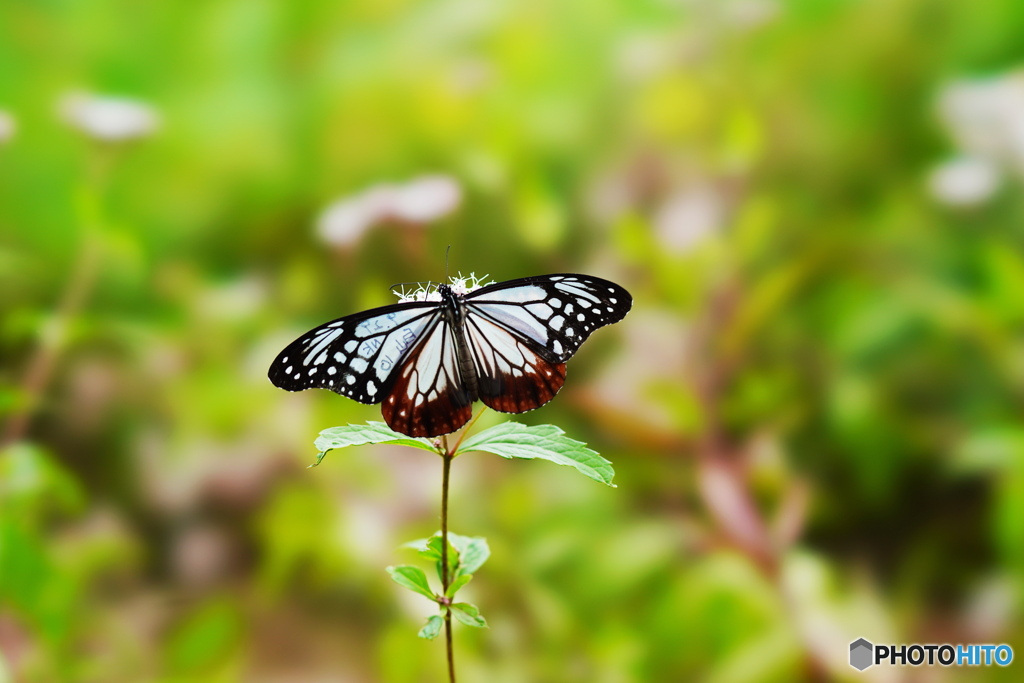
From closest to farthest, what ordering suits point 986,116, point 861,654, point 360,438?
point 360,438 < point 861,654 < point 986,116

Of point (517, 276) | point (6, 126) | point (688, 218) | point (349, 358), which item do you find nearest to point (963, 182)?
point (688, 218)

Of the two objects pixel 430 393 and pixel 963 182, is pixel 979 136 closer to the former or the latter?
pixel 963 182

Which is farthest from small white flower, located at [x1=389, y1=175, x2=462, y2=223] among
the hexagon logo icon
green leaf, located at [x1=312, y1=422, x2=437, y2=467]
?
the hexagon logo icon

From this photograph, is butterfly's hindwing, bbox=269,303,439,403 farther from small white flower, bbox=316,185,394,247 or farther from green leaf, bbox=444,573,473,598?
small white flower, bbox=316,185,394,247

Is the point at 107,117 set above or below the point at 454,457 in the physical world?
above

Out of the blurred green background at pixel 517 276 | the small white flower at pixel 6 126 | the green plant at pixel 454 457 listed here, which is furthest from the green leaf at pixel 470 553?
the small white flower at pixel 6 126

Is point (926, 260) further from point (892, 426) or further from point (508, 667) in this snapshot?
point (508, 667)
